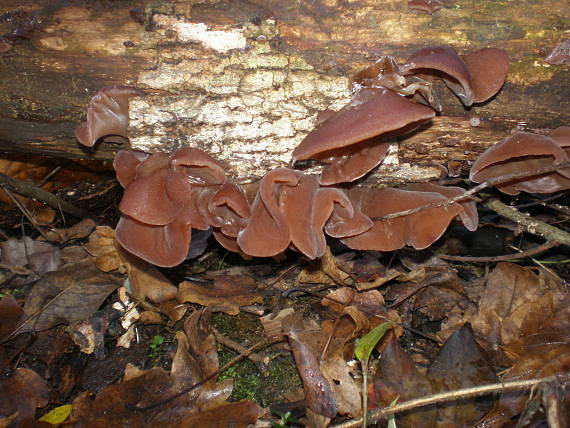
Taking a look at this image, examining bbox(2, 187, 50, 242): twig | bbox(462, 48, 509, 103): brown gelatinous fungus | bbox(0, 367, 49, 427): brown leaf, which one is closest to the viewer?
bbox(462, 48, 509, 103): brown gelatinous fungus

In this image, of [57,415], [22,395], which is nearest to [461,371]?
[57,415]

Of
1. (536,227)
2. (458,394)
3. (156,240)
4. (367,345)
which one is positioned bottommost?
(367,345)

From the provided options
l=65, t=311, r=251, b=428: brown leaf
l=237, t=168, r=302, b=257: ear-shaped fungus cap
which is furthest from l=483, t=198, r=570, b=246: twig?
l=65, t=311, r=251, b=428: brown leaf

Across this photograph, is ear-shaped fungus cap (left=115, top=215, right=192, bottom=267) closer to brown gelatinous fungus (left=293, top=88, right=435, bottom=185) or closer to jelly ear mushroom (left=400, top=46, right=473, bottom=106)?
brown gelatinous fungus (left=293, top=88, right=435, bottom=185)

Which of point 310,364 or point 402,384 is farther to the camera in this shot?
point 310,364

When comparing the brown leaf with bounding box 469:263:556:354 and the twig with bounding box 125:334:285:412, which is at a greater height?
the brown leaf with bounding box 469:263:556:354

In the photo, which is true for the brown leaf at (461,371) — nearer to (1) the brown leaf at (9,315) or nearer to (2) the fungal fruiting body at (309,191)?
(2) the fungal fruiting body at (309,191)

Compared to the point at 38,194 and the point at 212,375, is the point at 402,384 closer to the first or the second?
the point at 212,375
